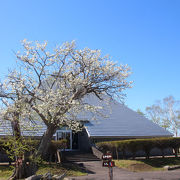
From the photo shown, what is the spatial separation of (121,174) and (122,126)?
948cm

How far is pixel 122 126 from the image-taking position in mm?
23828

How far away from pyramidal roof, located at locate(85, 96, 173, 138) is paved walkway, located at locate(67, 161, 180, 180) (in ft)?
13.1

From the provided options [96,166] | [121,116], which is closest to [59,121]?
[96,166]

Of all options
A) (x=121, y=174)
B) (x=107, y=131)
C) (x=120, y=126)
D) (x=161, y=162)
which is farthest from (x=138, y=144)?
(x=121, y=174)

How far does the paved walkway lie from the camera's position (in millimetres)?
12973

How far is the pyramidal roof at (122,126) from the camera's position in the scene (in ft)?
72.9

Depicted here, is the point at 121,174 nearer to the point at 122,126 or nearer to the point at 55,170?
the point at 55,170

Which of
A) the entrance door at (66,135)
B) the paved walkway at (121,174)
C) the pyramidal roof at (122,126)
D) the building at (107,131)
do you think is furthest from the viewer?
the entrance door at (66,135)

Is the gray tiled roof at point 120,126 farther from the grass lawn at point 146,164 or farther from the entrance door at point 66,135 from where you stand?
the grass lawn at point 146,164

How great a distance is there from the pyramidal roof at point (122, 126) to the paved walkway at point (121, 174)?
3.98 metres

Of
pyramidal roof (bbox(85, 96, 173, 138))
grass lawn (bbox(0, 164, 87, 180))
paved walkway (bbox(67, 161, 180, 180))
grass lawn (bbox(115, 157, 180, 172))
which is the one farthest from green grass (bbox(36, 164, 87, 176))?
pyramidal roof (bbox(85, 96, 173, 138))

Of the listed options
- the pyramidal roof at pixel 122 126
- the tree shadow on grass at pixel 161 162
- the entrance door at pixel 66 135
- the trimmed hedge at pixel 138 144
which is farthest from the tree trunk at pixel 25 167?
the entrance door at pixel 66 135

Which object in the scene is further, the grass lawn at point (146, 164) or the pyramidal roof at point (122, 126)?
the pyramidal roof at point (122, 126)

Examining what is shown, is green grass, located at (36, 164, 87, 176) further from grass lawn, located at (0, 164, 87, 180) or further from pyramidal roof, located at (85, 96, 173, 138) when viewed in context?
pyramidal roof, located at (85, 96, 173, 138)
